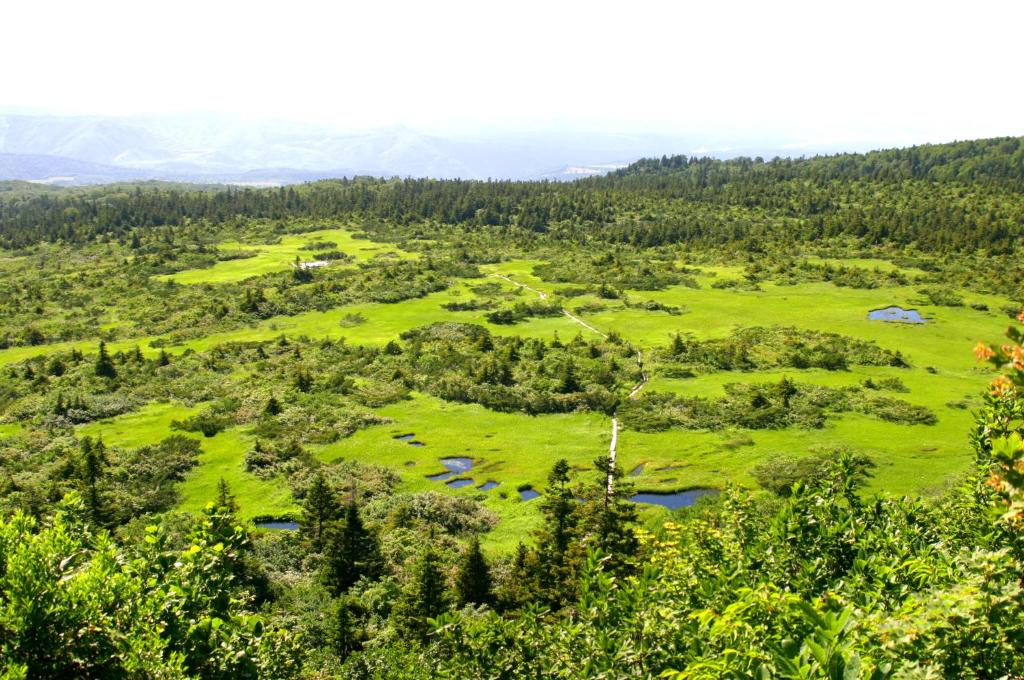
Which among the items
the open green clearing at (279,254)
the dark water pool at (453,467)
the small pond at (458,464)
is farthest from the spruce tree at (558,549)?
the open green clearing at (279,254)

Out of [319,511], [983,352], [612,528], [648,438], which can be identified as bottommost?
[648,438]

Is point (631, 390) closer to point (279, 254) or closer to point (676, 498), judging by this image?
point (676, 498)

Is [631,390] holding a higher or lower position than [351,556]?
higher

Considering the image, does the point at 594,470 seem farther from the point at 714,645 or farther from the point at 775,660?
the point at 775,660

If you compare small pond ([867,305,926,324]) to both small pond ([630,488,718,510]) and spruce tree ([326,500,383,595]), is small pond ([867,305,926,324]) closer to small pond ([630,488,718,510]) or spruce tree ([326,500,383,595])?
small pond ([630,488,718,510])

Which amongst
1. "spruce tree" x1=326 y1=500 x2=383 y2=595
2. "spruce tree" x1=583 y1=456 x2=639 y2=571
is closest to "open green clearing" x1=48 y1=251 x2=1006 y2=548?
"spruce tree" x1=326 y1=500 x2=383 y2=595

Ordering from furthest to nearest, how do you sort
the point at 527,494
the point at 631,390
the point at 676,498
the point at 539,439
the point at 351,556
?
1. the point at 631,390
2. the point at 539,439
3. the point at 527,494
4. the point at 676,498
5. the point at 351,556

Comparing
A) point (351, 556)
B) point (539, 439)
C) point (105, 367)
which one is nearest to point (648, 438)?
point (539, 439)
